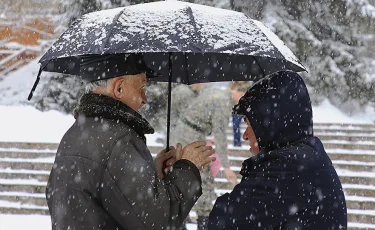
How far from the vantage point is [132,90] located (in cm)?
231

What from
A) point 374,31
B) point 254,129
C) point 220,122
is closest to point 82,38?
point 254,129

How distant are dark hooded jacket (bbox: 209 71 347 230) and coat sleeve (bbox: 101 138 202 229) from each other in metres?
0.21

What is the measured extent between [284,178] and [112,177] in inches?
26.2

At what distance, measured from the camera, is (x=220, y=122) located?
484 cm

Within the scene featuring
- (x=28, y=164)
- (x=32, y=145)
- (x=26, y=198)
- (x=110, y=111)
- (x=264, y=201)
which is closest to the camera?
(x=264, y=201)

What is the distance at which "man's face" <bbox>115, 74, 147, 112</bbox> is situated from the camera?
2.27 meters

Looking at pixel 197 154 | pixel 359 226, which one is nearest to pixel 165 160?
pixel 197 154

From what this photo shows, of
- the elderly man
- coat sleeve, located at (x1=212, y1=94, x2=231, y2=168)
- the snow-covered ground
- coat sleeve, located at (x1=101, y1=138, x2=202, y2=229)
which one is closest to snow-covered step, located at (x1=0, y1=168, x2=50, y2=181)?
the snow-covered ground

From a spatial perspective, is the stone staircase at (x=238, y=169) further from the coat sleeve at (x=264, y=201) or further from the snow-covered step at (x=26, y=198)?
the coat sleeve at (x=264, y=201)

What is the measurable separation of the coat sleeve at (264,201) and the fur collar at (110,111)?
54 cm

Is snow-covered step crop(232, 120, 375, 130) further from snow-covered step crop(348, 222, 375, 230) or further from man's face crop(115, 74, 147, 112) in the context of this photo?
man's face crop(115, 74, 147, 112)

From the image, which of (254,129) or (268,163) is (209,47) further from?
(268,163)

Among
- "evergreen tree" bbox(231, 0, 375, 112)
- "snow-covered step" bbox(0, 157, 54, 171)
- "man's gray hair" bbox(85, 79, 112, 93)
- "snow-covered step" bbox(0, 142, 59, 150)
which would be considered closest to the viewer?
"man's gray hair" bbox(85, 79, 112, 93)

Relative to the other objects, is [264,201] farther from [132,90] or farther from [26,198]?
[26,198]
